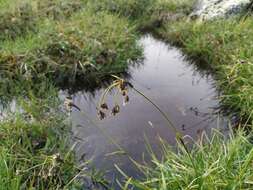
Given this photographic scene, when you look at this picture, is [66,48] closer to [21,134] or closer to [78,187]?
[21,134]

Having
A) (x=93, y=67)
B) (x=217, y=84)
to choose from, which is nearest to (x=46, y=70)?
(x=93, y=67)

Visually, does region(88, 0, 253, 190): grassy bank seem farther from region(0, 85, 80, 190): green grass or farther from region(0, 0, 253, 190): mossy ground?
region(0, 85, 80, 190): green grass

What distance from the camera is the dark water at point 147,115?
4.11 m

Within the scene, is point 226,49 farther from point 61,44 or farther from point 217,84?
point 61,44

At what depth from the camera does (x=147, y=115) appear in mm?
4871

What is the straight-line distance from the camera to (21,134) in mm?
3893

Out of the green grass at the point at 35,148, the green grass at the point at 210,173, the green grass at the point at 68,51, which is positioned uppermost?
the green grass at the point at 210,173

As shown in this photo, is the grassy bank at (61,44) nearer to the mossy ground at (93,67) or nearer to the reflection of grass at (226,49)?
the mossy ground at (93,67)

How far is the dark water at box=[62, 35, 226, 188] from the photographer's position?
4.11m

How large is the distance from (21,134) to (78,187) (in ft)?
3.19

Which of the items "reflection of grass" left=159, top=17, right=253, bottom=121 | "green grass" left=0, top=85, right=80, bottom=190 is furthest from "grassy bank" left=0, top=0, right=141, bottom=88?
"reflection of grass" left=159, top=17, right=253, bottom=121

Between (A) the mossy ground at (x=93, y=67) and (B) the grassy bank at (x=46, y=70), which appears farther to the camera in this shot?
(B) the grassy bank at (x=46, y=70)

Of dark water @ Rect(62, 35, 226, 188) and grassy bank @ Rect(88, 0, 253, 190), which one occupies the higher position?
grassy bank @ Rect(88, 0, 253, 190)

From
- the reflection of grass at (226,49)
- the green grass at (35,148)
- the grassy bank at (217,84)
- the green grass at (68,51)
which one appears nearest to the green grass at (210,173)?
the grassy bank at (217,84)
